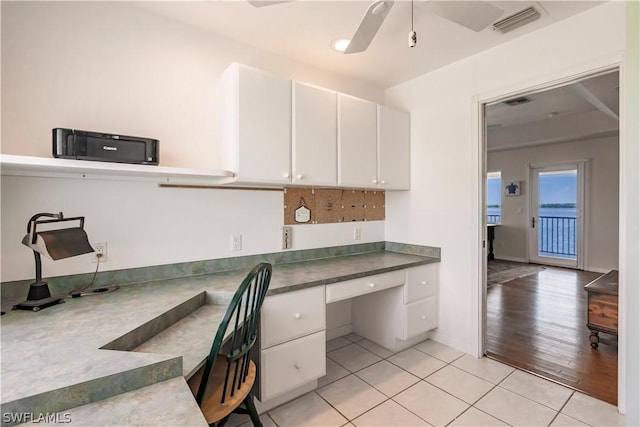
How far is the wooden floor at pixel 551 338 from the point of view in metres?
2.23

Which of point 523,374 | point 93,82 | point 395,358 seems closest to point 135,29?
point 93,82

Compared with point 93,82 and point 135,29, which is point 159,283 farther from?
point 135,29

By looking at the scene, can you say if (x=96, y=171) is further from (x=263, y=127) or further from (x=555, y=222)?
(x=555, y=222)

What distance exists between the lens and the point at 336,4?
1.84 m

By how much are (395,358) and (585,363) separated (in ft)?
4.71

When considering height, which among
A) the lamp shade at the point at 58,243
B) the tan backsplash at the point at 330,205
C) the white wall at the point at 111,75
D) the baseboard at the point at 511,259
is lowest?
the baseboard at the point at 511,259

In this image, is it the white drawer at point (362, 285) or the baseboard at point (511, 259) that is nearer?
the white drawer at point (362, 285)

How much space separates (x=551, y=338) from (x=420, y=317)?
4.28 ft

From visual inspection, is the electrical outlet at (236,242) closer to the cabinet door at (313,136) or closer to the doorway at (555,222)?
the cabinet door at (313,136)

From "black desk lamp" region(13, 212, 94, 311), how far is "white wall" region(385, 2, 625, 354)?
8.29ft

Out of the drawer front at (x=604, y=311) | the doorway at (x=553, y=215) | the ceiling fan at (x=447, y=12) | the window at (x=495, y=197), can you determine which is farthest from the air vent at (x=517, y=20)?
the window at (x=495, y=197)

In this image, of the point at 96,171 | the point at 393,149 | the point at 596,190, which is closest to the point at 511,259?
the point at 596,190

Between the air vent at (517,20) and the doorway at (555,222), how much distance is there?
23.4 inches

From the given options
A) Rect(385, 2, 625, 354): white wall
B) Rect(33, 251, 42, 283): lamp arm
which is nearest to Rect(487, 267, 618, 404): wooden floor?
Rect(385, 2, 625, 354): white wall
